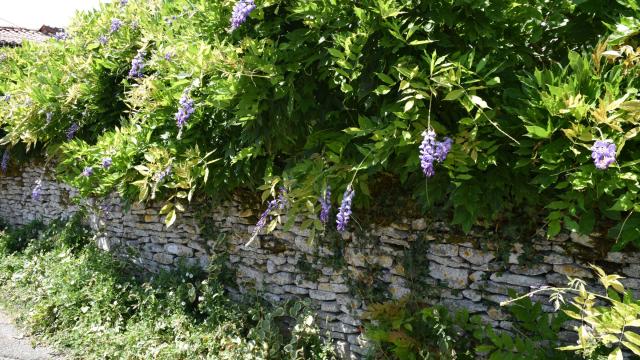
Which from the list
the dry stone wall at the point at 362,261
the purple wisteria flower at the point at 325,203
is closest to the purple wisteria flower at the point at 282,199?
the purple wisteria flower at the point at 325,203

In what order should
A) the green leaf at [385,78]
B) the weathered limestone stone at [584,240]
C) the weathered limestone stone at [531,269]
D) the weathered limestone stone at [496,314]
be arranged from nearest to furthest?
the green leaf at [385,78] < the weathered limestone stone at [584,240] < the weathered limestone stone at [531,269] < the weathered limestone stone at [496,314]

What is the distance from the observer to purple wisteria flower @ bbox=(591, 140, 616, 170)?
203cm

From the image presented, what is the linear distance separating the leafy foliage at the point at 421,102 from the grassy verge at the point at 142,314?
1118mm

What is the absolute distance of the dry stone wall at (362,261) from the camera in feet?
9.55

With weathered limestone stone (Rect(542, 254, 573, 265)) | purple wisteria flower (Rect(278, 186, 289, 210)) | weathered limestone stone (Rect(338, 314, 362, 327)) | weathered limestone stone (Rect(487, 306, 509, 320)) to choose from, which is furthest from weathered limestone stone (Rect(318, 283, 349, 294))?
weathered limestone stone (Rect(542, 254, 573, 265))

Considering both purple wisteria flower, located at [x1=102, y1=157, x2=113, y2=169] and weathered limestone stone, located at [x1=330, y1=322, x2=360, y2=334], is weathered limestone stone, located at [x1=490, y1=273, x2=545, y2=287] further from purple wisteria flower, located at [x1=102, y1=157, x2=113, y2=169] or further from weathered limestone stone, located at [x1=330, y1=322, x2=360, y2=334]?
purple wisteria flower, located at [x1=102, y1=157, x2=113, y2=169]

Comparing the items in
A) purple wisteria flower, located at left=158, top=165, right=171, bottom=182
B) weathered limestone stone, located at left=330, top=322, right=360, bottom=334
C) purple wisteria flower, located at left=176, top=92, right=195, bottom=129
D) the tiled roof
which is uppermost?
the tiled roof

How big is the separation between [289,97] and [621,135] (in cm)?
182

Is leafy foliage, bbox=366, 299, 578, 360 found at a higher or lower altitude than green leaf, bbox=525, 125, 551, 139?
lower

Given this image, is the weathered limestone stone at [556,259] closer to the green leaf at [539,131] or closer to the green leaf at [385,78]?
the green leaf at [539,131]

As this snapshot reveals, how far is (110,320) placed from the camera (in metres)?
4.89

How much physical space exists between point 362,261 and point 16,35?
1298 cm

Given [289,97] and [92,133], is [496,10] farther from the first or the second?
[92,133]

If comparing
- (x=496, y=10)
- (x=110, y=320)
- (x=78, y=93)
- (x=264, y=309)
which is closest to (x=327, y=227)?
(x=264, y=309)
